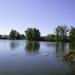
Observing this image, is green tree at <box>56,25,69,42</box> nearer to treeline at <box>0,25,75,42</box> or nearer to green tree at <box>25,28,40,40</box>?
treeline at <box>0,25,75,42</box>

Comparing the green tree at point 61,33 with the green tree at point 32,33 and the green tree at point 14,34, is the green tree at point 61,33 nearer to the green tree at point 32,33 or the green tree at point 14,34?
the green tree at point 32,33

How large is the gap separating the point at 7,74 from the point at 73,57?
11.7 metres

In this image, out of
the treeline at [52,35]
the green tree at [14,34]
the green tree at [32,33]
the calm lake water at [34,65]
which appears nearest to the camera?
the calm lake water at [34,65]

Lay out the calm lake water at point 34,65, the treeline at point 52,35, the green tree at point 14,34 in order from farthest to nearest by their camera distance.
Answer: the green tree at point 14,34, the treeline at point 52,35, the calm lake water at point 34,65

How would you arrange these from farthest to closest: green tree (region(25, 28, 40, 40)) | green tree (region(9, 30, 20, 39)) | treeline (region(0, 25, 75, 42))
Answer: green tree (region(9, 30, 20, 39)), green tree (region(25, 28, 40, 40)), treeline (region(0, 25, 75, 42))

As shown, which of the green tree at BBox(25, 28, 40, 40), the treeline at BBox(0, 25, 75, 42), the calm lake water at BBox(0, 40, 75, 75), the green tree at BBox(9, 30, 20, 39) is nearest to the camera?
the calm lake water at BBox(0, 40, 75, 75)

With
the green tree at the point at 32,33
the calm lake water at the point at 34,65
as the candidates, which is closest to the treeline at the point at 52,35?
the green tree at the point at 32,33

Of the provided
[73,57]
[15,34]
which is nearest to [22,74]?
[73,57]

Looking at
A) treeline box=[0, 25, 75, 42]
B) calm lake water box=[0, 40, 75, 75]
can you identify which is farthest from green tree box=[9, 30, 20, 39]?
calm lake water box=[0, 40, 75, 75]

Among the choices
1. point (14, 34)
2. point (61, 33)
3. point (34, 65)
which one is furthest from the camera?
point (14, 34)

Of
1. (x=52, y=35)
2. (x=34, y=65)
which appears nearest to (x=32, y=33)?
(x=52, y=35)

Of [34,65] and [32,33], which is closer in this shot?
[34,65]

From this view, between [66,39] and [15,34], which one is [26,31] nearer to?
[15,34]

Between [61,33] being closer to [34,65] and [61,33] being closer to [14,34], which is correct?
[14,34]
